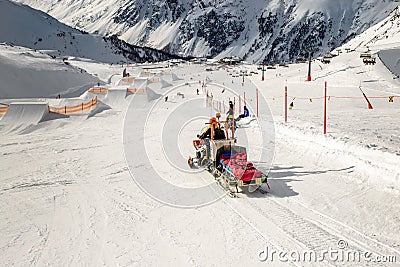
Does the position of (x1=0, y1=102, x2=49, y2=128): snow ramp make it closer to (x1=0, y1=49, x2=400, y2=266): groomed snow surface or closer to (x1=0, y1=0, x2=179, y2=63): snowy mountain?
(x1=0, y1=49, x2=400, y2=266): groomed snow surface

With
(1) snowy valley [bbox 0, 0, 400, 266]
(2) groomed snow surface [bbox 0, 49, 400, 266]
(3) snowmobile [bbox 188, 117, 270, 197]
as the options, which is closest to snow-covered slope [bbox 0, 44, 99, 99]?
(1) snowy valley [bbox 0, 0, 400, 266]

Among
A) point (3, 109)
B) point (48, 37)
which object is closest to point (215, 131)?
point (3, 109)

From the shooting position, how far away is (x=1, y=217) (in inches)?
317

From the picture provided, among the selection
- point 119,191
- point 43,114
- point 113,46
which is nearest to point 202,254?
point 119,191

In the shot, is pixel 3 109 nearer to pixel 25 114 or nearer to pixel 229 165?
pixel 25 114

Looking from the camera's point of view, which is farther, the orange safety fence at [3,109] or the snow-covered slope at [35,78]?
the snow-covered slope at [35,78]

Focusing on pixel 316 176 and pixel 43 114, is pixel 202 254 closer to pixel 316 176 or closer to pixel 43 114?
pixel 316 176

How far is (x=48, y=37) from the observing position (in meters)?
97.5

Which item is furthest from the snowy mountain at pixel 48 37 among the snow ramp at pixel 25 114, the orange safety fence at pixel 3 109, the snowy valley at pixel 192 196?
the snowy valley at pixel 192 196

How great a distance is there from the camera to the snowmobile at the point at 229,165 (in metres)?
8.70

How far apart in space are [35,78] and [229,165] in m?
31.5

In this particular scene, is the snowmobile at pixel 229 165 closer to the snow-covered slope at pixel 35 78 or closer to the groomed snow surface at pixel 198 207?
the groomed snow surface at pixel 198 207

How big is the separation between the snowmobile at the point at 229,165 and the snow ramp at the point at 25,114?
1502 cm

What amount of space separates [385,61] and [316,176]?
38.9 m
